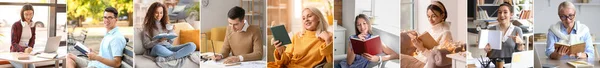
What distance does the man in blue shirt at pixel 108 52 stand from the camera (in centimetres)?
505

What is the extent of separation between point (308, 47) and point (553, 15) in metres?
1.89

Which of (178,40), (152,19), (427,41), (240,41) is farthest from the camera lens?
→ (427,41)

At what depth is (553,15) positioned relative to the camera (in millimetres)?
5570

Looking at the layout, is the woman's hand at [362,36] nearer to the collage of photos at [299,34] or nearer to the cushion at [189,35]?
the collage of photos at [299,34]

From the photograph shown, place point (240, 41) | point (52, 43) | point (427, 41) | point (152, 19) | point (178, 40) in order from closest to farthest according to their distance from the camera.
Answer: point (52, 43) < point (152, 19) < point (178, 40) < point (240, 41) < point (427, 41)

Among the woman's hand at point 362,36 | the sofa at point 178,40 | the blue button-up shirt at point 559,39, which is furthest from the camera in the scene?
the blue button-up shirt at point 559,39

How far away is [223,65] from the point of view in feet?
17.7

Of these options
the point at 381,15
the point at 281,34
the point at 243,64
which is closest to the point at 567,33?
the point at 381,15

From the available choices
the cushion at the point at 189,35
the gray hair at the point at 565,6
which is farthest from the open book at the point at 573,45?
the cushion at the point at 189,35

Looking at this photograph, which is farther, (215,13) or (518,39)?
(518,39)

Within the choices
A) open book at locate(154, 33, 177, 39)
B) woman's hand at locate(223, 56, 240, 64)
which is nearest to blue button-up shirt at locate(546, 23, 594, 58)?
woman's hand at locate(223, 56, 240, 64)

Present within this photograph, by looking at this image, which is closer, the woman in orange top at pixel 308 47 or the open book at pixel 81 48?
the open book at pixel 81 48

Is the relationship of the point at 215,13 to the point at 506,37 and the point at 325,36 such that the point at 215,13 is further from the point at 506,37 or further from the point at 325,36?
the point at 506,37

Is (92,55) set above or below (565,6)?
below
